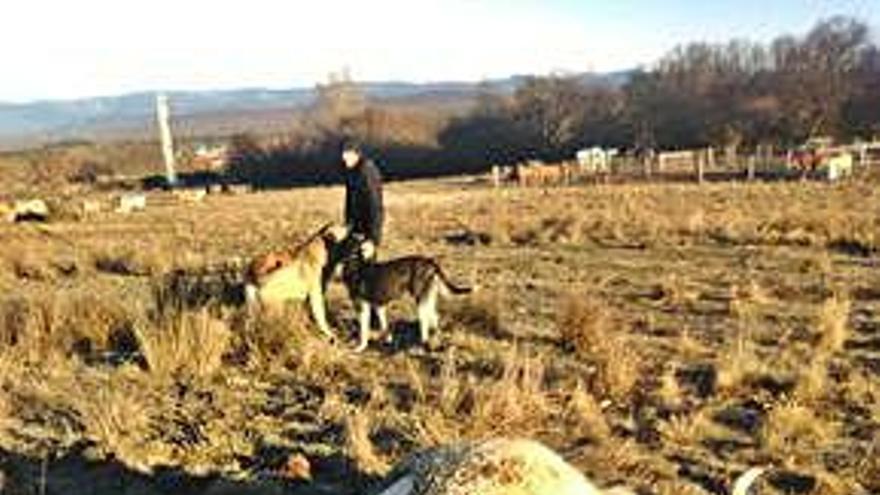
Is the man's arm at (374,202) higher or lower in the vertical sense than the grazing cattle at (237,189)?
higher

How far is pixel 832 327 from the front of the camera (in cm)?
1269

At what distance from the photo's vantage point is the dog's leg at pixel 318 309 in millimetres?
13328

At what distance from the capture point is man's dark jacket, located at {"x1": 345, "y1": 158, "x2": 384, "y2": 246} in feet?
45.2

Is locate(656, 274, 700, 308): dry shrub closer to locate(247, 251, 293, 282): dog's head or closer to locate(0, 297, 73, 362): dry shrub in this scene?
locate(247, 251, 293, 282): dog's head

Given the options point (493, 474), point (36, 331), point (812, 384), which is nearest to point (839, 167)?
point (36, 331)

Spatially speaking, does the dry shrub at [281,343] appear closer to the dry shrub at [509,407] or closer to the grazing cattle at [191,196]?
the dry shrub at [509,407]

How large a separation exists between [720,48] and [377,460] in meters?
89.7

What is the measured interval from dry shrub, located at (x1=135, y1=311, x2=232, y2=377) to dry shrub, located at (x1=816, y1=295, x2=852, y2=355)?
187 inches

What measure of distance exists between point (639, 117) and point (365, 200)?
199 ft

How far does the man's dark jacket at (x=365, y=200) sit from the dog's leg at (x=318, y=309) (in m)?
0.74

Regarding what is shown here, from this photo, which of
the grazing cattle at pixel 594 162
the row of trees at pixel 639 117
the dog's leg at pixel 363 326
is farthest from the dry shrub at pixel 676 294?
the row of trees at pixel 639 117

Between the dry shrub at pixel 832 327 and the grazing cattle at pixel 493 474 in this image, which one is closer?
the grazing cattle at pixel 493 474

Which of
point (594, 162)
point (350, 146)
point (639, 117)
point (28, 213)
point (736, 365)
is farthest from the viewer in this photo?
point (639, 117)

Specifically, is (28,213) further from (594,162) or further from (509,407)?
(509,407)
